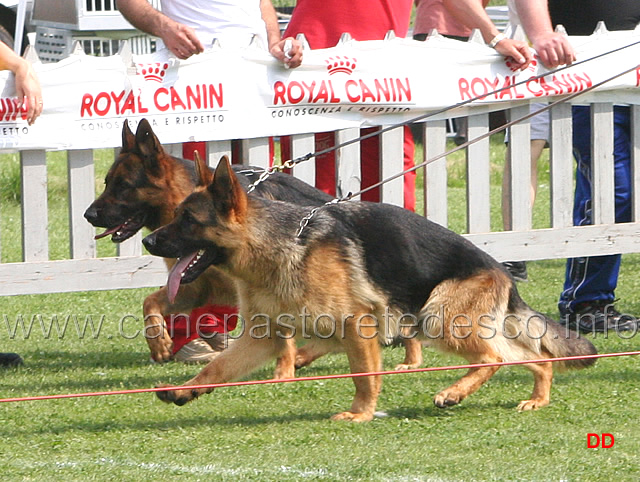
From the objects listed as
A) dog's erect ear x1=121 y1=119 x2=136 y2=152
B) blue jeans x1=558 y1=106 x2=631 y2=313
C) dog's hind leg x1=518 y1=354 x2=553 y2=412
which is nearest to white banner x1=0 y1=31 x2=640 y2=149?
blue jeans x1=558 y1=106 x2=631 y2=313

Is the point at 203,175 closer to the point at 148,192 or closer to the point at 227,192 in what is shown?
the point at 227,192

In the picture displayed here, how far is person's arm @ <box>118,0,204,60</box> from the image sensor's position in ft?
19.0

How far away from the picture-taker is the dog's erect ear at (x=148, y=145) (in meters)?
5.24

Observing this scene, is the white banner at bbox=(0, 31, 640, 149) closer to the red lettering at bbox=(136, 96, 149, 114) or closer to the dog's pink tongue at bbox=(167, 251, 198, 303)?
the red lettering at bbox=(136, 96, 149, 114)

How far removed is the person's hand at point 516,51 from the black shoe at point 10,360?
3325 millimetres

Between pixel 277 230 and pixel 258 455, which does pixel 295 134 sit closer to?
pixel 277 230

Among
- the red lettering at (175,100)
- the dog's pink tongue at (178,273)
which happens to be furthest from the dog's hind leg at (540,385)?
the red lettering at (175,100)

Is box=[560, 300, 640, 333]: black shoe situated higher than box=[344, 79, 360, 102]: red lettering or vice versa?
box=[344, 79, 360, 102]: red lettering

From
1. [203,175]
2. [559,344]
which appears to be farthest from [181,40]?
[559,344]

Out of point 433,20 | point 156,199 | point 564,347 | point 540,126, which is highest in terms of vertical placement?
point 433,20

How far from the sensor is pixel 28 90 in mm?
5445

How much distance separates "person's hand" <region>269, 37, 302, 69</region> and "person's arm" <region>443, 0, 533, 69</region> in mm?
1225

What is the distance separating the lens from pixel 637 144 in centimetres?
667

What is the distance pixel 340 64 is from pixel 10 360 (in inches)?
99.6
